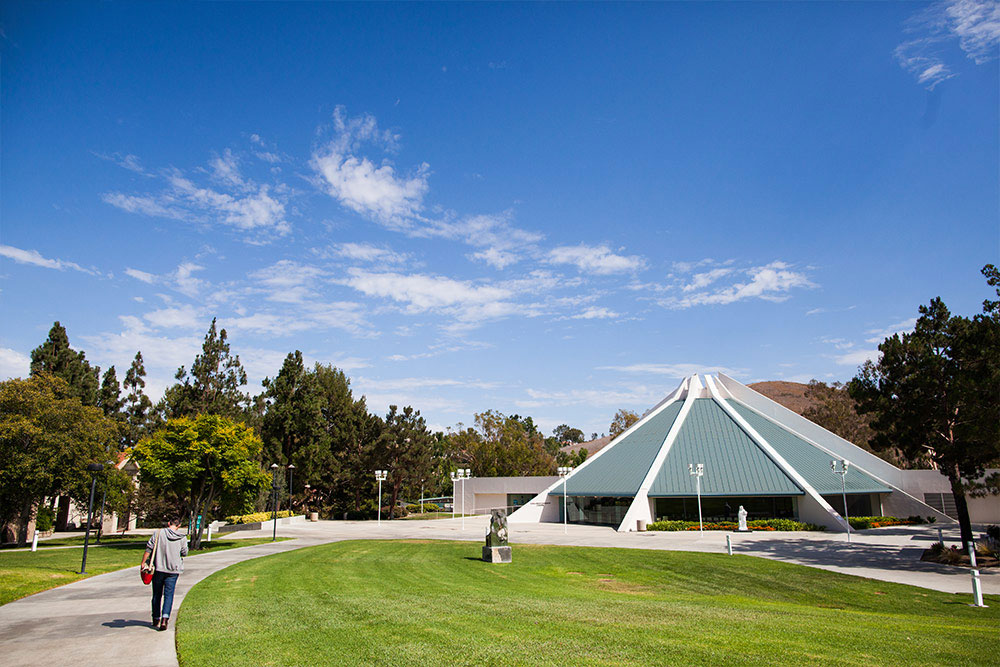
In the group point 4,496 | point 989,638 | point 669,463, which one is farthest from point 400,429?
point 989,638

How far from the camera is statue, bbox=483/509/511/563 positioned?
1995 cm

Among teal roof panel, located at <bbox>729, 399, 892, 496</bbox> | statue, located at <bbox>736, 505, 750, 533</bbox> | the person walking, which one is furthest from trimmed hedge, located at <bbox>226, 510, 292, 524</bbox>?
teal roof panel, located at <bbox>729, 399, 892, 496</bbox>

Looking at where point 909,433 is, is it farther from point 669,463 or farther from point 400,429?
point 400,429

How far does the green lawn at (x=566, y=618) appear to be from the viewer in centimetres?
707

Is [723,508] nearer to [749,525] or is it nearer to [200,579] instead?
[749,525]

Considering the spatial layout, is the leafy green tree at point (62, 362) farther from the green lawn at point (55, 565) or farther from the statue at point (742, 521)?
the statue at point (742, 521)

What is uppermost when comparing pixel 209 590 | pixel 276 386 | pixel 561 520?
pixel 276 386

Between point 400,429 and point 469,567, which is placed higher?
point 400,429

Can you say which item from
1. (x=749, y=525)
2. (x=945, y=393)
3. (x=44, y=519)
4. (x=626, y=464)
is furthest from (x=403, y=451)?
(x=945, y=393)

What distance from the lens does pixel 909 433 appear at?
2288cm

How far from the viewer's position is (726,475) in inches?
1475

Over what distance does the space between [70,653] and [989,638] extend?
1293 cm

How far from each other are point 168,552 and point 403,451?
48.4m

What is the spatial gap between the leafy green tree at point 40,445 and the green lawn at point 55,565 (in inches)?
197
